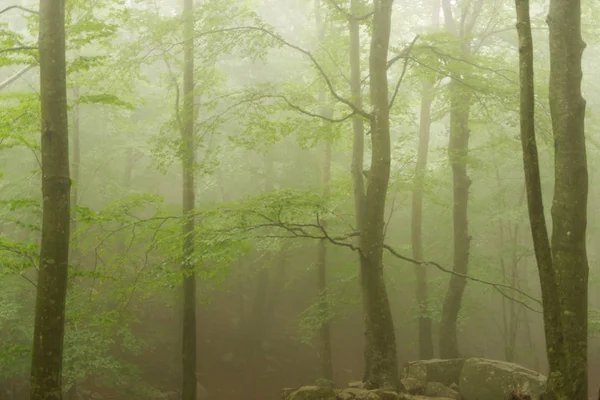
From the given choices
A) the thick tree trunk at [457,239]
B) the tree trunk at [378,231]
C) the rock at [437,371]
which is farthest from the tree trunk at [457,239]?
the tree trunk at [378,231]

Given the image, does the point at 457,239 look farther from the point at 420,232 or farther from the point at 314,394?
the point at 314,394

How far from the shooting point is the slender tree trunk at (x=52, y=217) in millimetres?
6234

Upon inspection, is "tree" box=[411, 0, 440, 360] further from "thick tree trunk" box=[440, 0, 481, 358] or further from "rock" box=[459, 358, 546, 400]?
"rock" box=[459, 358, 546, 400]

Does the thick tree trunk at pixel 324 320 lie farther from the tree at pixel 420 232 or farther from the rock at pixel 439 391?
the rock at pixel 439 391

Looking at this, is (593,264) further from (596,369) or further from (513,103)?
(513,103)

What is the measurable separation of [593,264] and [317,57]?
17.0m

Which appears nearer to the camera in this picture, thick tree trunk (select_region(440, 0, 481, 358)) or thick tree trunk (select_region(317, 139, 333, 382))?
thick tree trunk (select_region(440, 0, 481, 358))

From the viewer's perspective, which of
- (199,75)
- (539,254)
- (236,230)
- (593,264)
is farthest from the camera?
(593,264)

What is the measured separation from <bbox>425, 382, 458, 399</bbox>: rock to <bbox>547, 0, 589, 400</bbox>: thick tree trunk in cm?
352

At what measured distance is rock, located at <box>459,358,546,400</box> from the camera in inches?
349

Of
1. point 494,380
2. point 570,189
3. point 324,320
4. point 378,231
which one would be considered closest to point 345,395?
point 378,231

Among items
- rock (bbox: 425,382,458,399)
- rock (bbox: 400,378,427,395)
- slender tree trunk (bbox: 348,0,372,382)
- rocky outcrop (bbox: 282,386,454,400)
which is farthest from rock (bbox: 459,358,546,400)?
slender tree trunk (bbox: 348,0,372,382)

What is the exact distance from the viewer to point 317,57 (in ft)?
49.4

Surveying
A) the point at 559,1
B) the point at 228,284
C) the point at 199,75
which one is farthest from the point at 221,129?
the point at 559,1
